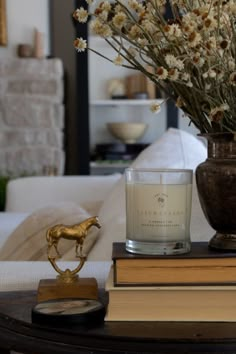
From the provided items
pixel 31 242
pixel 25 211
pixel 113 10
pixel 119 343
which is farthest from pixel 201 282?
pixel 25 211

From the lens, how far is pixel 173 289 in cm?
88

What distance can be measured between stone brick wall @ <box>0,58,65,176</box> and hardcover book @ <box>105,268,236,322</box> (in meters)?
3.91

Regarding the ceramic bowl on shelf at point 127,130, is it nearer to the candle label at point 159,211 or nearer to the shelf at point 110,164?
the shelf at point 110,164

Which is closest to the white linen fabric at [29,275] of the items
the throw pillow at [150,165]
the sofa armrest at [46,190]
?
the throw pillow at [150,165]

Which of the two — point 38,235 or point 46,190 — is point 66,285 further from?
point 46,190

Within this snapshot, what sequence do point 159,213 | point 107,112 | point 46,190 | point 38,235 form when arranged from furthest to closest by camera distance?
point 107,112 < point 46,190 < point 38,235 < point 159,213

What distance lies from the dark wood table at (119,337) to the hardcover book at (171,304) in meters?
0.01

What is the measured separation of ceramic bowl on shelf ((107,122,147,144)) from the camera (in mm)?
4758

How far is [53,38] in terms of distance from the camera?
4.93 metres

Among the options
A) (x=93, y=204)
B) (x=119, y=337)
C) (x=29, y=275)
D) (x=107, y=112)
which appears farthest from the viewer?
(x=107, y=112)

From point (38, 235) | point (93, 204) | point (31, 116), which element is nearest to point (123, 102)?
point (31, 116)

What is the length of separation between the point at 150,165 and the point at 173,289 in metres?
0.99

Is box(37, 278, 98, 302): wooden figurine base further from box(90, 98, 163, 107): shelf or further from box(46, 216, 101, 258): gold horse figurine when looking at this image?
box(90, 98, 163, 107): shelf

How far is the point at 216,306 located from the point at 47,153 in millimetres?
4000
